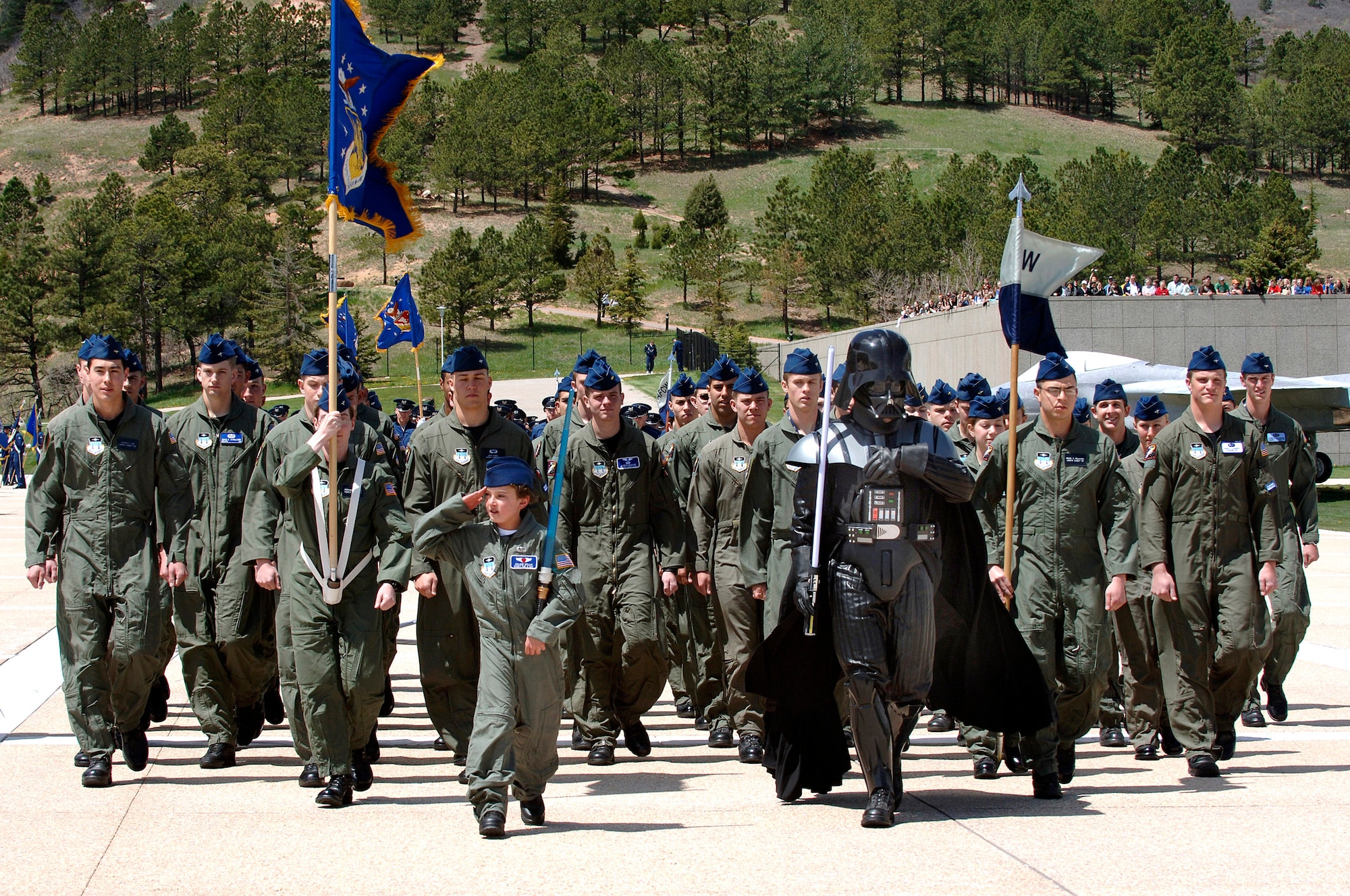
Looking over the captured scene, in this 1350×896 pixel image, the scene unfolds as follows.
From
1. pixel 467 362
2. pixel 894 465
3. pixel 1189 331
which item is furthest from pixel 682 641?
pixel 1189 331

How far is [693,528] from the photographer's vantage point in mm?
9141

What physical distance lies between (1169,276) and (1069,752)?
97630mm

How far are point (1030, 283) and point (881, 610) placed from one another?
2.53 m

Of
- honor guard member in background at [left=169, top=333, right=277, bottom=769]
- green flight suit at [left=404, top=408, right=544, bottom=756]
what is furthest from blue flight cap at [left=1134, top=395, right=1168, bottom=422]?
honor guard member in background at [left=169, top=333, right=277, bottom=769]

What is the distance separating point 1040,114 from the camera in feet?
487

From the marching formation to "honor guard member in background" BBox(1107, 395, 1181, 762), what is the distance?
0.02m

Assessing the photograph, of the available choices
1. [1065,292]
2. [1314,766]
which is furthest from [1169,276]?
[1314,766]

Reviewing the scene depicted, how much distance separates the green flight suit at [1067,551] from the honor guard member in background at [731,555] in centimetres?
173

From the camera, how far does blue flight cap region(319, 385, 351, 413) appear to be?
279 inches

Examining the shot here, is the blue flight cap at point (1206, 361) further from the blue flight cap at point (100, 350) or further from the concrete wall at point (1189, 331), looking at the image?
the concrete wall at point (1189, 331)

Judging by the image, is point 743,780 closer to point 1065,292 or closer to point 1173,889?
point 1173,889

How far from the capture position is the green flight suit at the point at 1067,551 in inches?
271

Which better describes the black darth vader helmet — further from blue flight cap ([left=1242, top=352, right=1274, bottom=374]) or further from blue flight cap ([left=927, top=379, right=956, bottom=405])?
blue flight cap ([left=927, top=379, right=956, bottom=405])

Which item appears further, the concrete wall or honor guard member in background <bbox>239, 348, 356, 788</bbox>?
the concrete wall
